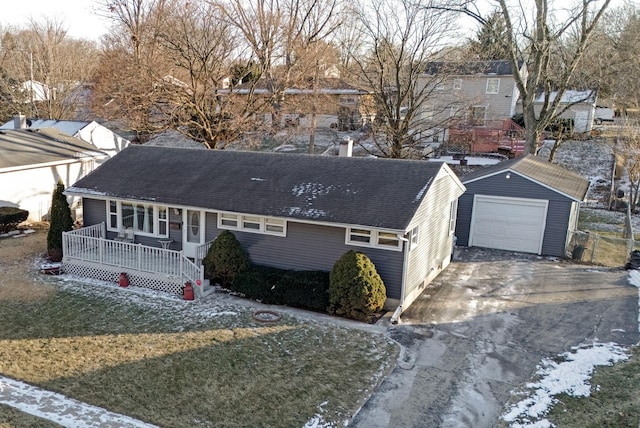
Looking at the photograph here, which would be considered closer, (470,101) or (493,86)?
(470,101)

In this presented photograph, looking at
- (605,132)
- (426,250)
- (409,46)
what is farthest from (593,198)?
(426,250)

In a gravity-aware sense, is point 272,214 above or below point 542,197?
below

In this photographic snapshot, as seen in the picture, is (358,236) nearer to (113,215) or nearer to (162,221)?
(162,221)

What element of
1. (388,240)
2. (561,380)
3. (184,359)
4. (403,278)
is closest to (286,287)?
(388,240)

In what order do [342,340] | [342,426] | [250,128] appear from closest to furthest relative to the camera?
1. [342,426]
2. [342,340]
3. [250,128]

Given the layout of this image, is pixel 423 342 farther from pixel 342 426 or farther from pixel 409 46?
pixel 409 46
